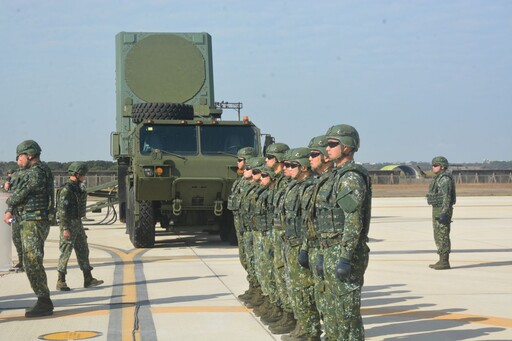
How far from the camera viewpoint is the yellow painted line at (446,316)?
8555mm

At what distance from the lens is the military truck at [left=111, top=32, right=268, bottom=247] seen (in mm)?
16500

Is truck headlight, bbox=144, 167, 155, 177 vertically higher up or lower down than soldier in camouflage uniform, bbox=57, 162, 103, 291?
higher up

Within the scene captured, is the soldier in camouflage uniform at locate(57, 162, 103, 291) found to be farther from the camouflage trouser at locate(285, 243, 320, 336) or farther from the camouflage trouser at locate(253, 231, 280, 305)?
the camouflage trouser at locate(285, 243, 320, 336)

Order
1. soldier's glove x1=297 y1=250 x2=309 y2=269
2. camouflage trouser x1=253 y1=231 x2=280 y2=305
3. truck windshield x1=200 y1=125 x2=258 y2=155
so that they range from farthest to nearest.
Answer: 1. truck windshield x1=200 y1=125 x2=258 y2=155
2. camouflage trouser x1=253 y1=231 x2=280 y2=305
3. soldier's glove x1=297 y1=250 x2=309 y2=269

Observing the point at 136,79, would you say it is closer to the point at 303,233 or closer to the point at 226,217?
the point at 226,217

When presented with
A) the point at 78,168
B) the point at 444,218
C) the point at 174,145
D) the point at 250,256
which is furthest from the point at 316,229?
the point at 174,145

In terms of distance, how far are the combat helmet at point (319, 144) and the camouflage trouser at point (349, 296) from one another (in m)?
1.13

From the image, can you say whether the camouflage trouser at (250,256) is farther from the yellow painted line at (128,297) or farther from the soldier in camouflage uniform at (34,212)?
the soldier in camouflage uniform at (34,212)

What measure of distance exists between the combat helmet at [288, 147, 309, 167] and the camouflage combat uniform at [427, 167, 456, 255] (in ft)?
19.7

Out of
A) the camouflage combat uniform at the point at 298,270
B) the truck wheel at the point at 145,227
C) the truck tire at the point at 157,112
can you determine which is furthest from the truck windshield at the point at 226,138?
the camouflage combat uniform at the point at 298,270

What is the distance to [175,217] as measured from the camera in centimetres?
1752

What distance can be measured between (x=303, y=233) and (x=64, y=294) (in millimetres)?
5152

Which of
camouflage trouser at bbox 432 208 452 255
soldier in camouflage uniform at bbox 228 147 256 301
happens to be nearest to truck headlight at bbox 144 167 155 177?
camouflage trouser at bbox 432 208 452 255

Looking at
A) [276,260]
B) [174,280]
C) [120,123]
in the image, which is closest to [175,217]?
[120,123]
